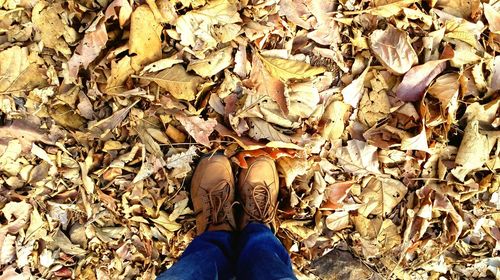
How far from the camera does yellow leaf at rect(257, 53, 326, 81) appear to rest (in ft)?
4.71

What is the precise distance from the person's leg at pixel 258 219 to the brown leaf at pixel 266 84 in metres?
0.23

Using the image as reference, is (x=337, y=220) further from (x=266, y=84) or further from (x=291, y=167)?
(x=266, y=84)

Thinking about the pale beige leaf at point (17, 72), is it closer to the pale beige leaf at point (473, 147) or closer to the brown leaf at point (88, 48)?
the brown leaf at point (88, 48)

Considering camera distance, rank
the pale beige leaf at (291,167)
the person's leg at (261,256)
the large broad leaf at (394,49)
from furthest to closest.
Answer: the pale beige leaf at (291,167) → the large broad leaf at (394,49) → the person's leg at (261,256)

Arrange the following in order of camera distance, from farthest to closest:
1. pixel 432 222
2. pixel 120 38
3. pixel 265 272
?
1. pixel 432 222
2. pixel 120 38
3. pixel 265 272

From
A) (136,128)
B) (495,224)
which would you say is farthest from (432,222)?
(136,128)

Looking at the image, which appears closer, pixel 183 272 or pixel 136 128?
pixel 183 272

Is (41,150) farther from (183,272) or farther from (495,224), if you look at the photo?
(495,224)

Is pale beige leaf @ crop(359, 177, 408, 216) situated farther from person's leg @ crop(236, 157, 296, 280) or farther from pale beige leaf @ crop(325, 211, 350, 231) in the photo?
person's leg @ crop(236, 157, 296, 280)

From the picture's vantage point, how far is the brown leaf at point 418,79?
143cm

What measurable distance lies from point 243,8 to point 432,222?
92 cm

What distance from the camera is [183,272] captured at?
48.3 inches

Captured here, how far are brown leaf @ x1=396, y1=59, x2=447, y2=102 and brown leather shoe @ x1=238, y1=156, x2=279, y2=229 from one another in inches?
19.0

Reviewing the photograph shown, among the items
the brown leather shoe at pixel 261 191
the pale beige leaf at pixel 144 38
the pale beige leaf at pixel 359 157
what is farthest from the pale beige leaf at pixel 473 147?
the pale beige leaf at pixel 144 38
